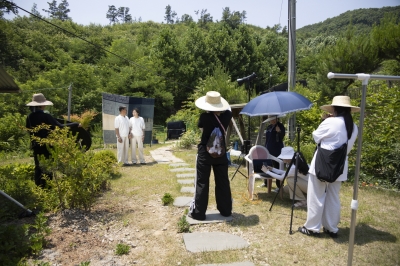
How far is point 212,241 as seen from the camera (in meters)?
3.46

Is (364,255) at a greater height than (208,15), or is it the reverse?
(208,15)

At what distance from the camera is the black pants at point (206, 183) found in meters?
4.02

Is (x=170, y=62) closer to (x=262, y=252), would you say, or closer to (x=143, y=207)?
(x=143, y=207)

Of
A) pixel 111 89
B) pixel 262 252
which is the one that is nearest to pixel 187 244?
pixel 262 252

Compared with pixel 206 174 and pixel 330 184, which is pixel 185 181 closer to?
pixel 206 174

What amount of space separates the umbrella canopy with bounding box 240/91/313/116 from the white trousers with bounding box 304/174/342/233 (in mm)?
1642

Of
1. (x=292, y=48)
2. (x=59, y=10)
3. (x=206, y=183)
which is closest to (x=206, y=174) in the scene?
(x=206, y=183)

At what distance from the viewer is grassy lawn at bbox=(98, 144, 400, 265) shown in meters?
3.09

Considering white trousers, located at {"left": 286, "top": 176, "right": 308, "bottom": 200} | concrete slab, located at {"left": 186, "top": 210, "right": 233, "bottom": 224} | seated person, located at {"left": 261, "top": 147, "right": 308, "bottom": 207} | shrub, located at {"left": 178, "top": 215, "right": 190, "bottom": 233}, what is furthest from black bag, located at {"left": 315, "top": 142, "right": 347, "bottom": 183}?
shrub, located at {"left": 178, "top": 215, "right": 190, "bottom": 233}

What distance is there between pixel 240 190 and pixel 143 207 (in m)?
1.98

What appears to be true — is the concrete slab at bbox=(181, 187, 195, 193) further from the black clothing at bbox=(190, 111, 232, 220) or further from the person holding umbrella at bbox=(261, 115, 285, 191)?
the person holding umbrella at bbox=(261, 115, 285, 191)

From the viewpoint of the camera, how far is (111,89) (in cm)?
2369

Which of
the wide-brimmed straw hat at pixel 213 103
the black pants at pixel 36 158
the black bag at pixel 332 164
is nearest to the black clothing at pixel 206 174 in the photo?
the wide-brimmed straw hat at pixel 213 103

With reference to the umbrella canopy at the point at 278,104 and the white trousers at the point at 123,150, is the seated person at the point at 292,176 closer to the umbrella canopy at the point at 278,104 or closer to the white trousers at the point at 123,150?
the umbrella canopy at the point at 278,104
